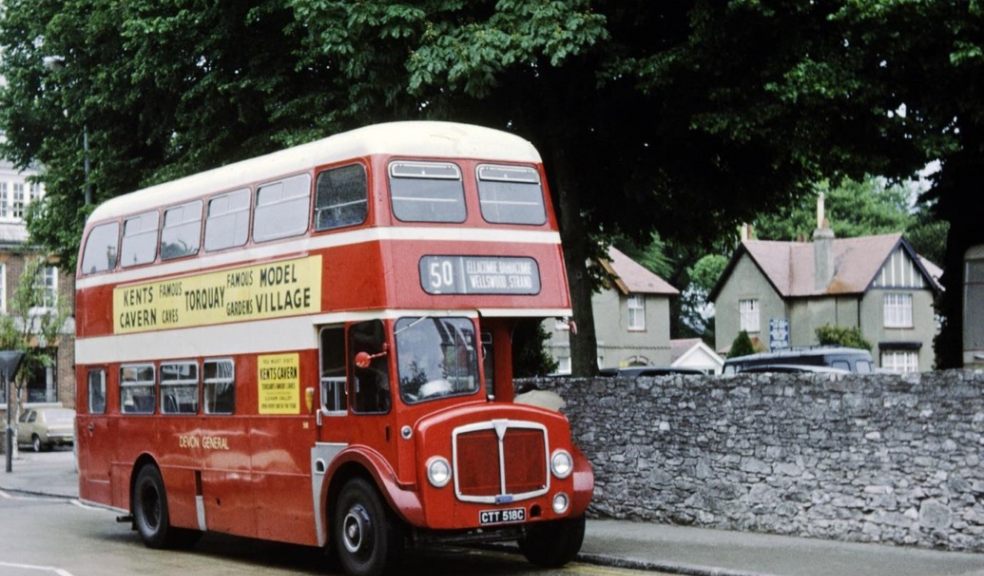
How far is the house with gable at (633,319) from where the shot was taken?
7619 cm

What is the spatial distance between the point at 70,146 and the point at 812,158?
17603mm

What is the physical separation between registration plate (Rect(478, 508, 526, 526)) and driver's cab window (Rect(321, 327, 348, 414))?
192 cm

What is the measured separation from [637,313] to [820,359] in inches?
1838

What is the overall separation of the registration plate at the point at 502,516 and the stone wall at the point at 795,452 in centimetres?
421

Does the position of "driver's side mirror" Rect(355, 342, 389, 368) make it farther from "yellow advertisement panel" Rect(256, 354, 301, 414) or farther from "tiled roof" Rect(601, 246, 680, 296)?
"tiled roof" Rect(601, 246, 680, 296)

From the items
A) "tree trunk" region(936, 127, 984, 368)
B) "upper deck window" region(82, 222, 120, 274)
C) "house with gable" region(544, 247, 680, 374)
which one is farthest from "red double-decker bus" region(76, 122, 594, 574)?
"house with gable" region(544, 247, 680, 374)

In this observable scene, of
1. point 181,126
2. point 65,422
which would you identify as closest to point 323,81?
point 181,126

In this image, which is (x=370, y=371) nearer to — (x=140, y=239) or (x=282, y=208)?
(x=282, y=208)

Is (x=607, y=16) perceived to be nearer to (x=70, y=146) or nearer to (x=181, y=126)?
(x=181, y=126)

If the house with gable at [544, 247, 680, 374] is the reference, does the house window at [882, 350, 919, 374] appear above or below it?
below

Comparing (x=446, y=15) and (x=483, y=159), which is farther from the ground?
(x=446, y=15)

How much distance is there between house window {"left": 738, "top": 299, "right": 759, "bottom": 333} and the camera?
258 feet

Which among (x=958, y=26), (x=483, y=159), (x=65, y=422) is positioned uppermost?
(x=958, y=26)

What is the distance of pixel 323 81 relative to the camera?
82.2 feet
